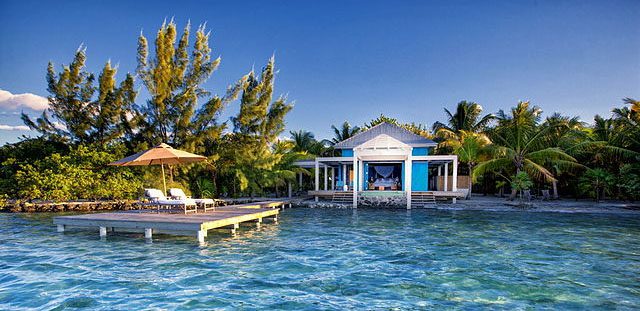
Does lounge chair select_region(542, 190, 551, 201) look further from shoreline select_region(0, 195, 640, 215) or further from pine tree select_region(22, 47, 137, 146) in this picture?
pine tree select_region(22, 47, 137, 146)

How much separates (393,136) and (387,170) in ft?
7.99

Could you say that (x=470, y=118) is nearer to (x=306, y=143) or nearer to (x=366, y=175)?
(x=366, y=175)

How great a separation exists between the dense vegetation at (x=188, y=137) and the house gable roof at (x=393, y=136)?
7.29ft

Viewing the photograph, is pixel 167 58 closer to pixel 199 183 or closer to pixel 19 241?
pixel 199 183

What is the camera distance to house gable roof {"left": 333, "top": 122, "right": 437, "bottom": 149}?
2235 centimetres

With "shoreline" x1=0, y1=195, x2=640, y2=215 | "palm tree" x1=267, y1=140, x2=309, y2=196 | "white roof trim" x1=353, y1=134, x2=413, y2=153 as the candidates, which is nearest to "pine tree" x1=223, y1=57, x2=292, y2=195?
"palm tree" x1=267, y1=140, x2=309, y2=196

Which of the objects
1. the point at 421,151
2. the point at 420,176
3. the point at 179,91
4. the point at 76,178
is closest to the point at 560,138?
the point at 421,151

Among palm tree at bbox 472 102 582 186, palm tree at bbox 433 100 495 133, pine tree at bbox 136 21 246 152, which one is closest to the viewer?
pine tree at bbox 136 21 246 152

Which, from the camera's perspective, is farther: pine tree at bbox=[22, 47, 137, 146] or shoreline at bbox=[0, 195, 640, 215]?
pine tree at bbox=[22, 47, 137, 146]

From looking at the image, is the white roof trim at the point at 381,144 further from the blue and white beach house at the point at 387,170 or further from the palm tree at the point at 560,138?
the palm tree at the point at 560,138

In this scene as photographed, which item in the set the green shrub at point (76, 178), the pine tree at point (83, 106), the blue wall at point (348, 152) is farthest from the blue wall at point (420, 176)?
the pine tree at point (83, 106)

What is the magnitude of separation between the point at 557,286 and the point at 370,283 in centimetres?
293

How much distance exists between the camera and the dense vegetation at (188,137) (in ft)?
57.2

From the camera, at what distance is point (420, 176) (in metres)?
22.2
